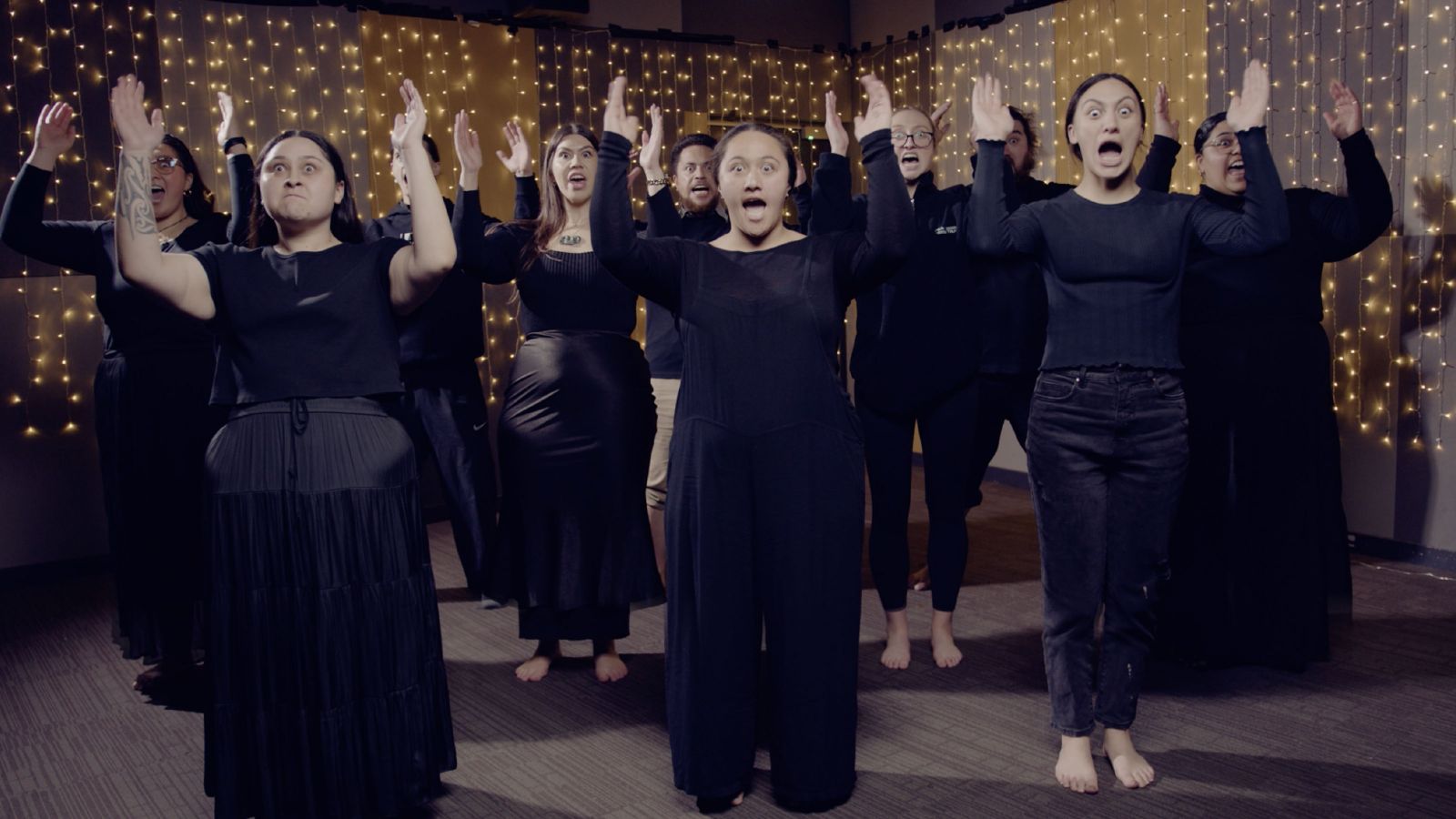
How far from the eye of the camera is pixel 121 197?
2133 millimetres

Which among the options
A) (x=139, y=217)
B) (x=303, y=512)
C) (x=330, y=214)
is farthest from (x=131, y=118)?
(x=303, y=512)

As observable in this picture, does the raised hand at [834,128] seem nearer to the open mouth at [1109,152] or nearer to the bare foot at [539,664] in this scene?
the open mouth at [1109,152]

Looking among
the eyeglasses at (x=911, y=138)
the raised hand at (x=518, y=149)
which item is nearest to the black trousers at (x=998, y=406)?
the eyeglasses at (x=911, y=138)

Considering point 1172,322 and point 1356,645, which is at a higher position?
point 1172,322

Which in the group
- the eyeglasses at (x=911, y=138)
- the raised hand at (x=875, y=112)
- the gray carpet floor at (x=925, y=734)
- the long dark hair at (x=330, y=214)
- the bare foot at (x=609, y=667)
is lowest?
the gray carpet floor at (x=925, y=734)

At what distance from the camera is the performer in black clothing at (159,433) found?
3402 mm

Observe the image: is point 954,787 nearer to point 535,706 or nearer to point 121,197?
point 535,706

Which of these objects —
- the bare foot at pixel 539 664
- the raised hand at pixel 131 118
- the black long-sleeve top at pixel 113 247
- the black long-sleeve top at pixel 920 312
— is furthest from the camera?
the bare foot at pixel 539 664

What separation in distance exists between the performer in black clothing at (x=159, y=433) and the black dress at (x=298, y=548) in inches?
47.8

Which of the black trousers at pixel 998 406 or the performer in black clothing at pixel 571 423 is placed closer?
the performer in black clothing at pixel 571 423

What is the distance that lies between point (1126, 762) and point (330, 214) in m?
2.11

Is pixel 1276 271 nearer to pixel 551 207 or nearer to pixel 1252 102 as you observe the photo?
pixel 1252 102

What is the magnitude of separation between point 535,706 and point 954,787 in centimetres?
124

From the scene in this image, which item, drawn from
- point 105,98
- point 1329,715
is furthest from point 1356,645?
point 105,98
